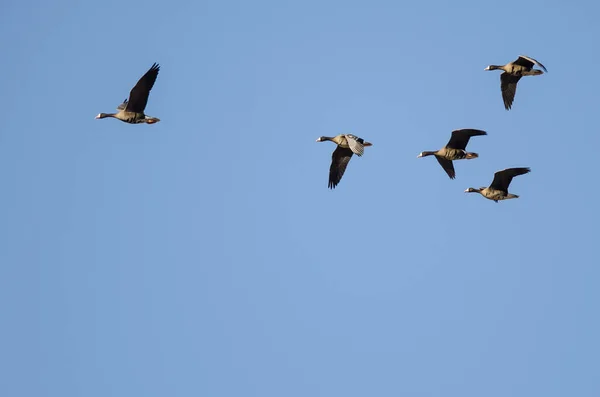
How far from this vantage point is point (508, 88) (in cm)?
3225

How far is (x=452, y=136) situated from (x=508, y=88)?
4130mm

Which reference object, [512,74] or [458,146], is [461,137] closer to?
[458,146]

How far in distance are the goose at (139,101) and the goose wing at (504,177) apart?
1206cm

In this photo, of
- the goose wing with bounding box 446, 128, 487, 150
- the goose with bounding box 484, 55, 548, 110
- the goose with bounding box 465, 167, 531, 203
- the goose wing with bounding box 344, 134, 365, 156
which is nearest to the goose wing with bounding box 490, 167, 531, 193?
the goose with bounding box 465, 167, 531, 203

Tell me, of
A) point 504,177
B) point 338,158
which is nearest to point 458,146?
point 504,177

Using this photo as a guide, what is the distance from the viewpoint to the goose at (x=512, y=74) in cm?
3102

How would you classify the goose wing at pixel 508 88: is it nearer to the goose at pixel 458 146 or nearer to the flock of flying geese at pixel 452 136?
the flock of flying geese at pixel 452 136


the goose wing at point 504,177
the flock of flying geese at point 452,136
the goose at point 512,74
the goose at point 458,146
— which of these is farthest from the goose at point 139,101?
the goose at point 512,74

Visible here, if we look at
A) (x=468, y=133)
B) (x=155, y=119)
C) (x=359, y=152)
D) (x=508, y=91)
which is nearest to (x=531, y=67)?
(x=508, y=91)

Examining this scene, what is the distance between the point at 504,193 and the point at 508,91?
4.43 meters

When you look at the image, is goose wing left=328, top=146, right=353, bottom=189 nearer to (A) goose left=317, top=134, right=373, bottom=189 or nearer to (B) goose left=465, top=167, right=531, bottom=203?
(A) goose left=317, top=134, right=373, bottom=189

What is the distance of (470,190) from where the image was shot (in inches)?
1278

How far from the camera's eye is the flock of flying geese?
2850cm

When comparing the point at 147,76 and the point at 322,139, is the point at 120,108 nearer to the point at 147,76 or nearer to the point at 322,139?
the point at 147,76
